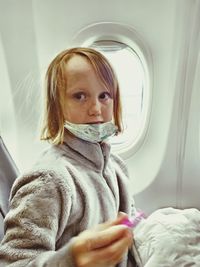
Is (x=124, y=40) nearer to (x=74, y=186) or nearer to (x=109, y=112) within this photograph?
(x=109, y=112)

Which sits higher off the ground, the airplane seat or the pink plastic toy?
the airplane seat

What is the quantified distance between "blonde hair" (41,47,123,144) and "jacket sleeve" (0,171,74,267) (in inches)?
5.2

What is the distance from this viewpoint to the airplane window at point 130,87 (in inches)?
55.0

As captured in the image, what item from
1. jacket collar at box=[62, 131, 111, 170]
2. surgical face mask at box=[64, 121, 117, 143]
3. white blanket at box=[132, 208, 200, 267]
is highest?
surgical face mask at box=[64, 121, 117, 143]

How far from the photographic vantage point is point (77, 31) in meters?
1.40

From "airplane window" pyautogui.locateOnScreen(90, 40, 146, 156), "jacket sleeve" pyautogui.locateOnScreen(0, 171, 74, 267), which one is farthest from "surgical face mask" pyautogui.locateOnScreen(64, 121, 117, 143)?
"airplane window" pyautogui.locateOnScreen(90, 40, 146, 156)

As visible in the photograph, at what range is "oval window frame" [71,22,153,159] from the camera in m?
1.40

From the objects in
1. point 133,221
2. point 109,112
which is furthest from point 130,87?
point 133,221

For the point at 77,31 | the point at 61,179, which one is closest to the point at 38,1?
the point at 77,31

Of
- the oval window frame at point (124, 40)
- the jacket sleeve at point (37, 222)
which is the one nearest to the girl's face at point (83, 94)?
the jacket sleeve at point (37, 222)

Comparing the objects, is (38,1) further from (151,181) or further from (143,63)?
(151,181)

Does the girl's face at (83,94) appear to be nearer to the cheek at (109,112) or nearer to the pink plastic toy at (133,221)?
the cheek at (109,112)

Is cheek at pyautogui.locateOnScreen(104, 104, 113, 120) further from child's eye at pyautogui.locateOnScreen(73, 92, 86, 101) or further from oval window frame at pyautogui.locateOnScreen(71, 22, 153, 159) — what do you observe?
oval window frame at pyautogui.locateOnScreen(71, 22, 153, 159)

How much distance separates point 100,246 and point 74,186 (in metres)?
0.16
